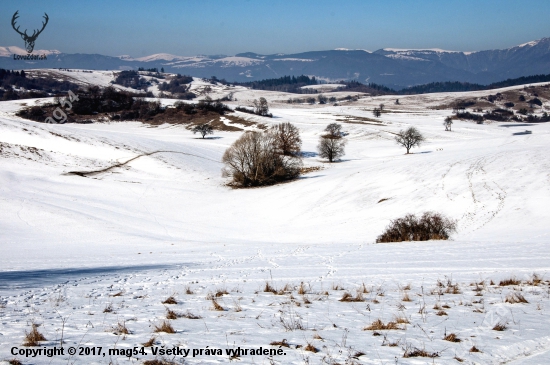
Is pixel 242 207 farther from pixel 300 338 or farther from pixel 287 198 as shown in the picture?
pixel 300 338

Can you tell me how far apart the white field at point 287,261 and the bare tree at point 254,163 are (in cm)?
461

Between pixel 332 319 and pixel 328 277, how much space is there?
4812mm

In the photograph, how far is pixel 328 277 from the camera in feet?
43.3

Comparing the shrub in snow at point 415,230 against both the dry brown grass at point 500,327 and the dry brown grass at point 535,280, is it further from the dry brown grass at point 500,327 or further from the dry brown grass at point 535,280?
the dry brown grass at point 500,327

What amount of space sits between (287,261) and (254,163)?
43447mm

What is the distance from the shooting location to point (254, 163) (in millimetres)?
59812

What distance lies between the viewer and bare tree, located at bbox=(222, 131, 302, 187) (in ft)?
195

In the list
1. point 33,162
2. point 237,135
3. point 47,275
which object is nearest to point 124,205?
point 33,162

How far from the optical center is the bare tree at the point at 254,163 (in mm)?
59469

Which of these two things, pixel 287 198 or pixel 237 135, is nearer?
pixel 287 198

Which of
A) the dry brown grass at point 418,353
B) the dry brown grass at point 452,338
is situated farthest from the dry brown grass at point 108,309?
the dry brown grass at point 452,338

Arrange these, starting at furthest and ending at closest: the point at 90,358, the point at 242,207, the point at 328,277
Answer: the point at 242,207 → the point at 328,277 → the point at 90,358

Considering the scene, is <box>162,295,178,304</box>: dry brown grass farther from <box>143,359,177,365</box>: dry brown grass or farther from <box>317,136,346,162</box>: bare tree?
<box>317,136,346,162</box>: bare tree

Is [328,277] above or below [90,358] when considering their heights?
below
